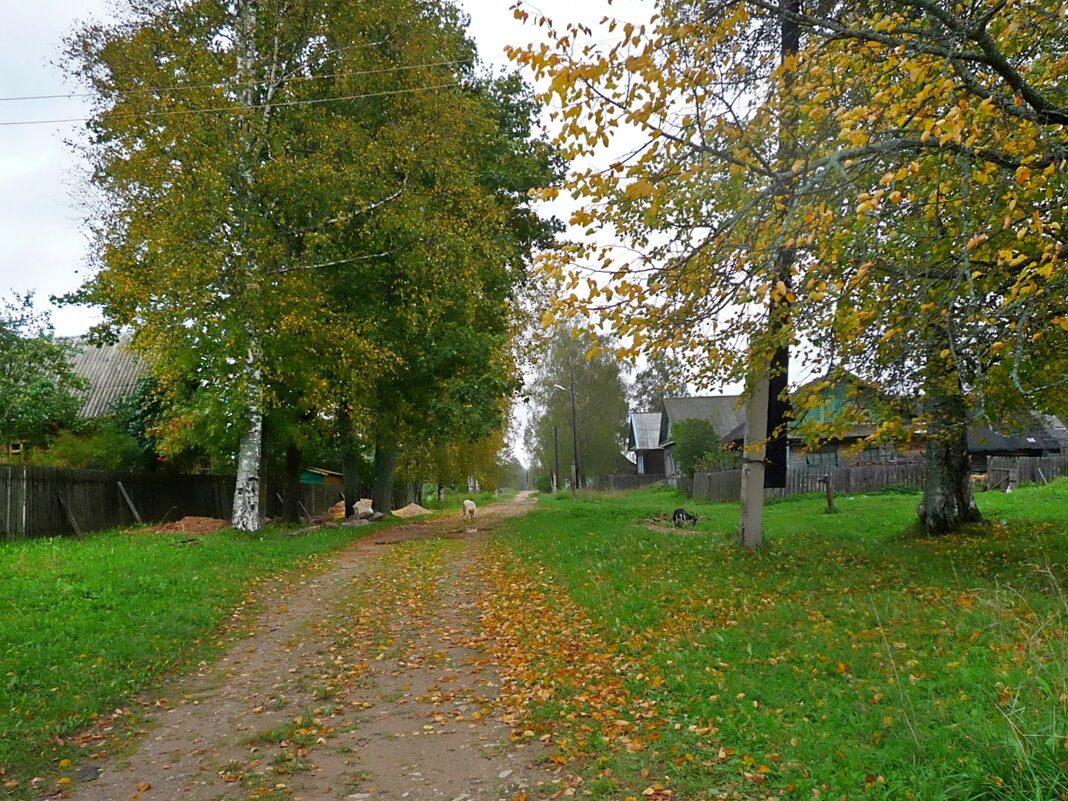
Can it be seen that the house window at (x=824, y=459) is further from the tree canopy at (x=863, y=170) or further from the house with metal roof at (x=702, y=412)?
the tree canopy at (x=863, y=170)

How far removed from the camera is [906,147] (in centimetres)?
570

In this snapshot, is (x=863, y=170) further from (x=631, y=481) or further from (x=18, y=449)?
(x=631, y=481)

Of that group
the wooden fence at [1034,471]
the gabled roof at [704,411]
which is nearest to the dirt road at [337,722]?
the wooden fence at [1034,471]

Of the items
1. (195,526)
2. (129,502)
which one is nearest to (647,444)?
(129,502)

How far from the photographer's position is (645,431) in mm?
63375

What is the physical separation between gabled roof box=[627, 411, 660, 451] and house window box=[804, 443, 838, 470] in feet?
84.7

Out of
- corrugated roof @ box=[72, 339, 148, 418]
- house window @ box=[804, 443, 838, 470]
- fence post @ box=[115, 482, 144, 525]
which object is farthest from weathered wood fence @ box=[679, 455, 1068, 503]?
corrugated roof @ box=[72, 339, 148, 418]

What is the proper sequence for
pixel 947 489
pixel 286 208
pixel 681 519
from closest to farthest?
pixel 947 489 → pixel 286 208 → pixel 681 519

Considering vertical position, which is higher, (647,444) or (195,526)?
(647,444)

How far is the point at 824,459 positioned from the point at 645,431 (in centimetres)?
2793

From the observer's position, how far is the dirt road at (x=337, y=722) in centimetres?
463

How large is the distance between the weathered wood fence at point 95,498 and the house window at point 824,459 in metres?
24.8

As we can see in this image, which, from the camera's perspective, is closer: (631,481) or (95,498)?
(95,498)

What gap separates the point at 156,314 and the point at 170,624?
27.6 ft
